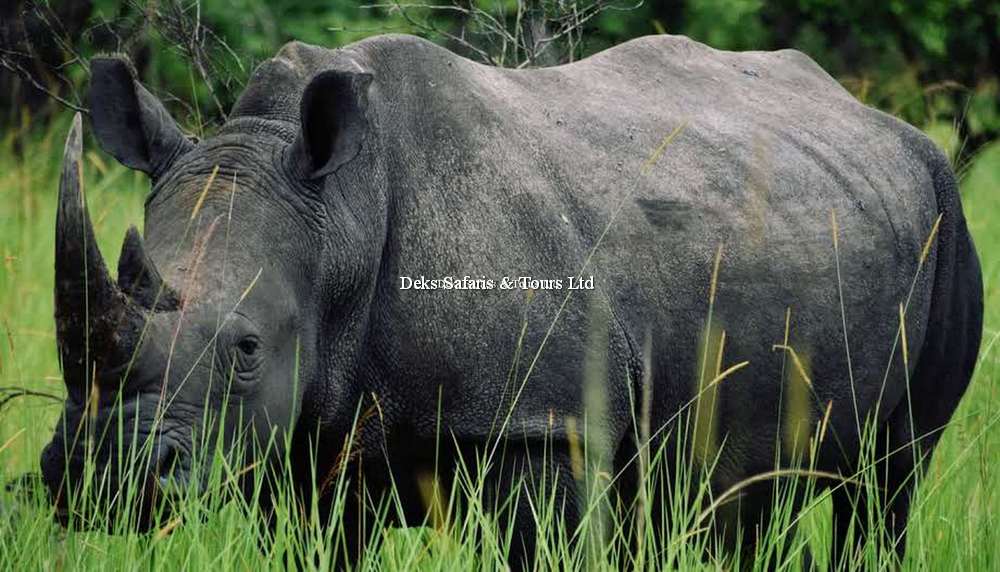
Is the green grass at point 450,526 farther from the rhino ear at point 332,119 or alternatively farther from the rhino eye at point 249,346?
the rhino ear at point 332,119

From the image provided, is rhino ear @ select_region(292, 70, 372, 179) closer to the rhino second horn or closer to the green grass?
the rhino second horn

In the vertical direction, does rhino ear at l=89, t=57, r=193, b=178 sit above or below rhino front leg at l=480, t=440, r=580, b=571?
above

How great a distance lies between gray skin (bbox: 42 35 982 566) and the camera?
11.7 feet

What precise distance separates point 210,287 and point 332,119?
0.49 m

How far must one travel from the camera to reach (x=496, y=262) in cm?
389

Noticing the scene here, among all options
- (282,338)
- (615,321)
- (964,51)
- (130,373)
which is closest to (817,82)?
(615,321)

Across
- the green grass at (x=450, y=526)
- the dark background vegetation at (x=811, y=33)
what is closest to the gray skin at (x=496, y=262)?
the green grass at (x=450, y=526)

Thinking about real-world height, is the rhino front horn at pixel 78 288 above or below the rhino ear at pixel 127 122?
below

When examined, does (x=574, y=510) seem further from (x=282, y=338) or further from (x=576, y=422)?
(x=282, y=338)

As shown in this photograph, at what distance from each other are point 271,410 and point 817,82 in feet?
7.83

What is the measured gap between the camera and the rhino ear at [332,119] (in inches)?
144

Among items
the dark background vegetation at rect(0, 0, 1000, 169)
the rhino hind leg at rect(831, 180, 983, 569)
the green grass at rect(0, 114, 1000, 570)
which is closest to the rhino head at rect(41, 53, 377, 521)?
the green grass at rect(0, 114, 1000, 570)

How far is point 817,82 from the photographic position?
5.20 meters

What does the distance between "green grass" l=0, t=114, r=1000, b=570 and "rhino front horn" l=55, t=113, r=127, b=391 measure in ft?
1.03
